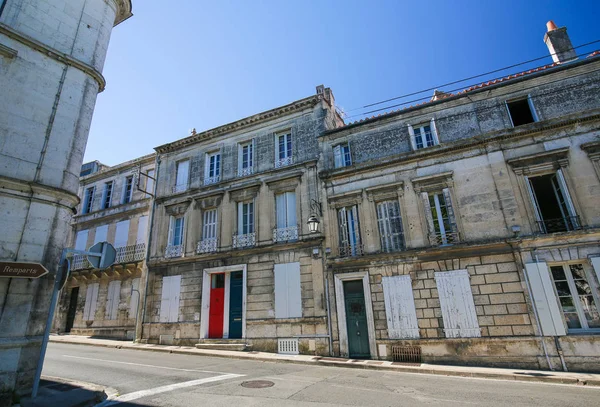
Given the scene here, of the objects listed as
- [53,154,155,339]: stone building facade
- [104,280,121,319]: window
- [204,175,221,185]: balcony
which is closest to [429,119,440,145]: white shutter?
[204,175,221,185]: balcony

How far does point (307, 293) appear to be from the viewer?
12.7 meters

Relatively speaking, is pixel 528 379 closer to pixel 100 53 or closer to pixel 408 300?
pixel 408 300

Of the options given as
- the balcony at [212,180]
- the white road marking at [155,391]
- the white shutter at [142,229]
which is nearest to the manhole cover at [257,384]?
the white road marking at [155,391]

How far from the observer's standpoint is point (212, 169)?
17234mm

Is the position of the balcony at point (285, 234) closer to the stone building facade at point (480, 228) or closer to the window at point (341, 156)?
the stone building facade at point (480, 228)

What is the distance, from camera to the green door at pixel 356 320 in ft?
37.2

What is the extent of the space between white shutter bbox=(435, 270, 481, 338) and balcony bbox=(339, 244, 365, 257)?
295 cm

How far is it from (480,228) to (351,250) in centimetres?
474

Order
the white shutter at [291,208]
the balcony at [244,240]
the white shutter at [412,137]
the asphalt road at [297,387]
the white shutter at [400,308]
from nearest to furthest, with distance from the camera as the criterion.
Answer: the asphalt road at [297,387], the white shutter at [400,308], the white shutter at [412,137], the white shutter at [291,208], the balcony at [244,240]

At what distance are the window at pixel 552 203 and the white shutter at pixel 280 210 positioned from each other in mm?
9621

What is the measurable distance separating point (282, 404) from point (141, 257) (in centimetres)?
1470

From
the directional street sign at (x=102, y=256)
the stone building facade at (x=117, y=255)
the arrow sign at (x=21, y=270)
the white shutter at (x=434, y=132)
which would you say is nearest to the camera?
the arrow sign at (x=21, y=270)

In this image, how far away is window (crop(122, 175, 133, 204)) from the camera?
19381 millimetres

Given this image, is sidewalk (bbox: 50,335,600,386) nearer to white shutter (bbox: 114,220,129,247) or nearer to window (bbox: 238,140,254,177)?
white shutter (bbox: 114,220,129,247)
